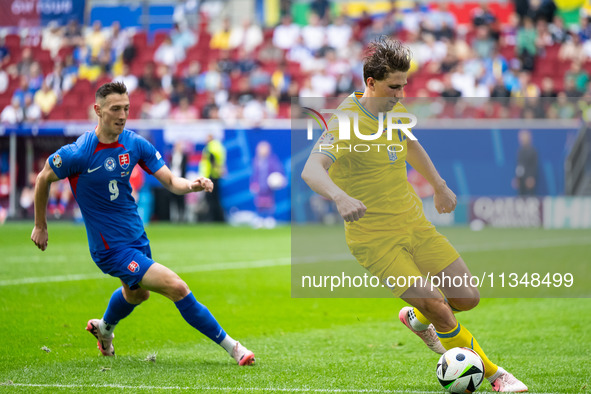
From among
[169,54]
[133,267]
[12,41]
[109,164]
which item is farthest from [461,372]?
[12,41]

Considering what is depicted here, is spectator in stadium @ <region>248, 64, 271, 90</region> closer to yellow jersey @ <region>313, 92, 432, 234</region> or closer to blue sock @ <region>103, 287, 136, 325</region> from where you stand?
blue sock @ <region>103, 287, 136, 325</region>

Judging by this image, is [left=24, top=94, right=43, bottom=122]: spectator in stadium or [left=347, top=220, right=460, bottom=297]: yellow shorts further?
[left=24, top=94, right=43, bottom=122]: spectator in stadium

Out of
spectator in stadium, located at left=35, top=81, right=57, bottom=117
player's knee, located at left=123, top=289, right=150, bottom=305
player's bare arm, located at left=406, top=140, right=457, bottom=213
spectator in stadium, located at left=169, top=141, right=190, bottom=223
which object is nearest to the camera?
player's bare arm, located at left=406, top=140, right=457, bottom=213

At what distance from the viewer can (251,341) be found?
728 centimetres

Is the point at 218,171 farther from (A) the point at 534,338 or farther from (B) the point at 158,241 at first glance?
(A) the point at 534,338

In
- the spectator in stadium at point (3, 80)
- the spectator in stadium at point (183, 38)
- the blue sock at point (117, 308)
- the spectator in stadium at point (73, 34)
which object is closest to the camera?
the blue sock at point (117, 308)

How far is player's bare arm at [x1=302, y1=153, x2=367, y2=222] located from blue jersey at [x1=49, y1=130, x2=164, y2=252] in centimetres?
172

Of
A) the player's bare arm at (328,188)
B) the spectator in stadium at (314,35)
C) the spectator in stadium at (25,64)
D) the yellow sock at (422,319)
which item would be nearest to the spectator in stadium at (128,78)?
the spectator in stadium at (25,64)

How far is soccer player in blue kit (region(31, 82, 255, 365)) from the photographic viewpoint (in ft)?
19.3

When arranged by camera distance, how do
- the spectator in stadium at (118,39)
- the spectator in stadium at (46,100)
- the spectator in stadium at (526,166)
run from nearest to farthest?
1. the spectator in stadium at (526,166)
2. the spectator in stadium at (46,100)
3. the spectator in stadium at (118,39)

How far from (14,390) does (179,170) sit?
54.0 feet

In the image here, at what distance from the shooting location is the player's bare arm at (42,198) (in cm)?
591

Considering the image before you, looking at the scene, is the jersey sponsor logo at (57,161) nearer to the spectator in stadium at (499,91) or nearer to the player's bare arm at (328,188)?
the player's bare arm at (328,188)

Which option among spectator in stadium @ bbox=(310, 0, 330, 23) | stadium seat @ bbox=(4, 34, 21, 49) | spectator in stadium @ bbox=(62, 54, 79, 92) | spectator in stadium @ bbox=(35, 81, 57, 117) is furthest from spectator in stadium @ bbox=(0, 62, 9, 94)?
spectator in stadium @ bbox=(310, 0, 330, 23)
